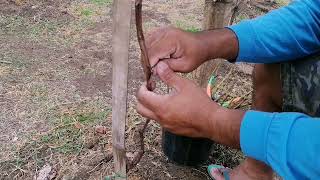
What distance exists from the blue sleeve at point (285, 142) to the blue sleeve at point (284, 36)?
1.49 feet

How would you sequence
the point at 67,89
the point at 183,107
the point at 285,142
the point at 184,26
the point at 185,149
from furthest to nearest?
the point at 184,26, the point at 67,89, the point at 185,149, the point at 183,107, the point at 285,142

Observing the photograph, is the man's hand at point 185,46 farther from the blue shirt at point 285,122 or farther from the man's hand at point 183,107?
the man's hand at point 183,107

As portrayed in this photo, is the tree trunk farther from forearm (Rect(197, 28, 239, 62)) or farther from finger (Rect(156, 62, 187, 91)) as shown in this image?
finger (Rect(156, 62, 187, 91))

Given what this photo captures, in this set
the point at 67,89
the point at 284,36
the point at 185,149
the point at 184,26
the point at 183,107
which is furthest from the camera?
the point at 184,26

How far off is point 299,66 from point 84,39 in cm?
189

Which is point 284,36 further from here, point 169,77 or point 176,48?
point 169,77

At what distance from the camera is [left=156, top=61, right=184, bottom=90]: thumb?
1.28 meters

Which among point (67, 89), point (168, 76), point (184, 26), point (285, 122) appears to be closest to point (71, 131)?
point (67, 89)

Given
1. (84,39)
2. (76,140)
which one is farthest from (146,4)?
(76,140)

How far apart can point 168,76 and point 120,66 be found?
0.15m

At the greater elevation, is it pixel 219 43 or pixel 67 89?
pixel 219 43

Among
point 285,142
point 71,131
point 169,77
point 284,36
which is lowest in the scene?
point 71,131

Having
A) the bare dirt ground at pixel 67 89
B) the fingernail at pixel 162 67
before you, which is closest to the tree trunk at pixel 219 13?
the bare dirt ground at pixel 67 89

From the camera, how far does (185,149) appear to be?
75.2 inches
